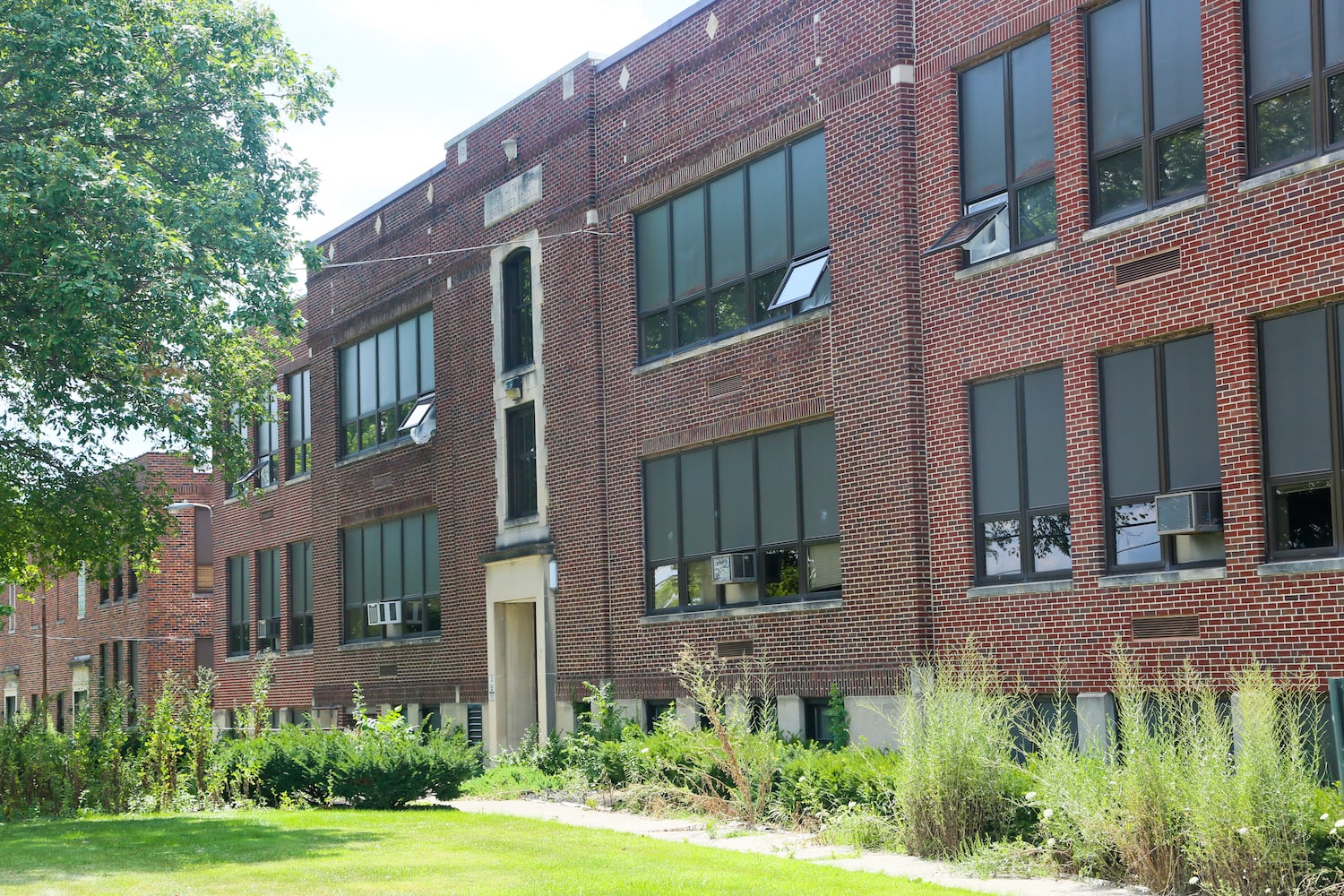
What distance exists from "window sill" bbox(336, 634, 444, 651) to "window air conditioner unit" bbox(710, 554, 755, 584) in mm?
9239

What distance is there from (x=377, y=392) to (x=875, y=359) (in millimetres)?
15777

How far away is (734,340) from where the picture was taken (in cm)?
2152

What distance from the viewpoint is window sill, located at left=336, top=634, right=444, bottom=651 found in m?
29.5

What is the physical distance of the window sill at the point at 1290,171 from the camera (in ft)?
46.4

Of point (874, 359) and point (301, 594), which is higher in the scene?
point (874, 359)

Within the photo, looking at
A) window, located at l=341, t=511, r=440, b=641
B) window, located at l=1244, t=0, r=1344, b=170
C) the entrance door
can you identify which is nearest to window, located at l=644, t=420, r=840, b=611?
the entrance door

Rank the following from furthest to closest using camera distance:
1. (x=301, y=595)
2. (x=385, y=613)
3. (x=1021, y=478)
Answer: (x=301, y=595), (x=385, y=613), (x=1021, y=478)

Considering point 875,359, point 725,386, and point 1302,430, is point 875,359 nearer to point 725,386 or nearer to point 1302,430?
point 725,386

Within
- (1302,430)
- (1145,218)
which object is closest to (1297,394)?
(1302,430)

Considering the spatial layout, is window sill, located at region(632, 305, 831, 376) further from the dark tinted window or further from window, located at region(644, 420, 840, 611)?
the dark tinted window

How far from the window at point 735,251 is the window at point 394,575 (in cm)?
835

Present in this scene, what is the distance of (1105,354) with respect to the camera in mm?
16438

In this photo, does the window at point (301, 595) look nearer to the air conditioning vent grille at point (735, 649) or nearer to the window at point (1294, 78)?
the air conditioning vent grille at point (735, 649)

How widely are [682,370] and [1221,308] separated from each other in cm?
902
